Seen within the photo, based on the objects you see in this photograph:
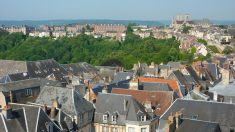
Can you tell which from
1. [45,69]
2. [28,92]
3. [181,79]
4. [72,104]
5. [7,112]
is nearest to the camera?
[7,112]

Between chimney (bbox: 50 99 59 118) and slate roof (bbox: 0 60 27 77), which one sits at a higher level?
chimney (bbox: 50 99 59 118)

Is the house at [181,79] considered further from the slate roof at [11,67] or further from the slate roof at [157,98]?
the slate roof at [11,67]

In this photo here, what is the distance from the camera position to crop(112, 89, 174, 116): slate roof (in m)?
54.9

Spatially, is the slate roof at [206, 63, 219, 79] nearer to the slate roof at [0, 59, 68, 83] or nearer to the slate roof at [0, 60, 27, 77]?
the slate roof at [0, 59, 68, 83]

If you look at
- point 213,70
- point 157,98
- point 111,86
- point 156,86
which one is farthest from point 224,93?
point 213,70

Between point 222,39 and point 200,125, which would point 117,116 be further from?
point 222,39

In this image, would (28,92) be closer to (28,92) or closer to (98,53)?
(28,92)

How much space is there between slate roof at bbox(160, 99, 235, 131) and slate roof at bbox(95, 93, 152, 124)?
3930 mm

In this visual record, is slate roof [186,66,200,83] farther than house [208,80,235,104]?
Yes

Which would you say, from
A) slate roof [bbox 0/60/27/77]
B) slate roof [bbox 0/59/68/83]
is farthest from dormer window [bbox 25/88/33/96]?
slate roof [bbox 0/60/27/77]

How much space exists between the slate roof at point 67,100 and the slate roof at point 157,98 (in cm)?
790

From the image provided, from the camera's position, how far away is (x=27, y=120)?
43.3 m

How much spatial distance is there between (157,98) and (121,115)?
7.21 meters

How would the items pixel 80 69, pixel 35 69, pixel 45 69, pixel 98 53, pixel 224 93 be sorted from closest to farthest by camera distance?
pixel 224 93, pixel 35 69, pixel 45 69, pixel 80 69, pixel 98 53
